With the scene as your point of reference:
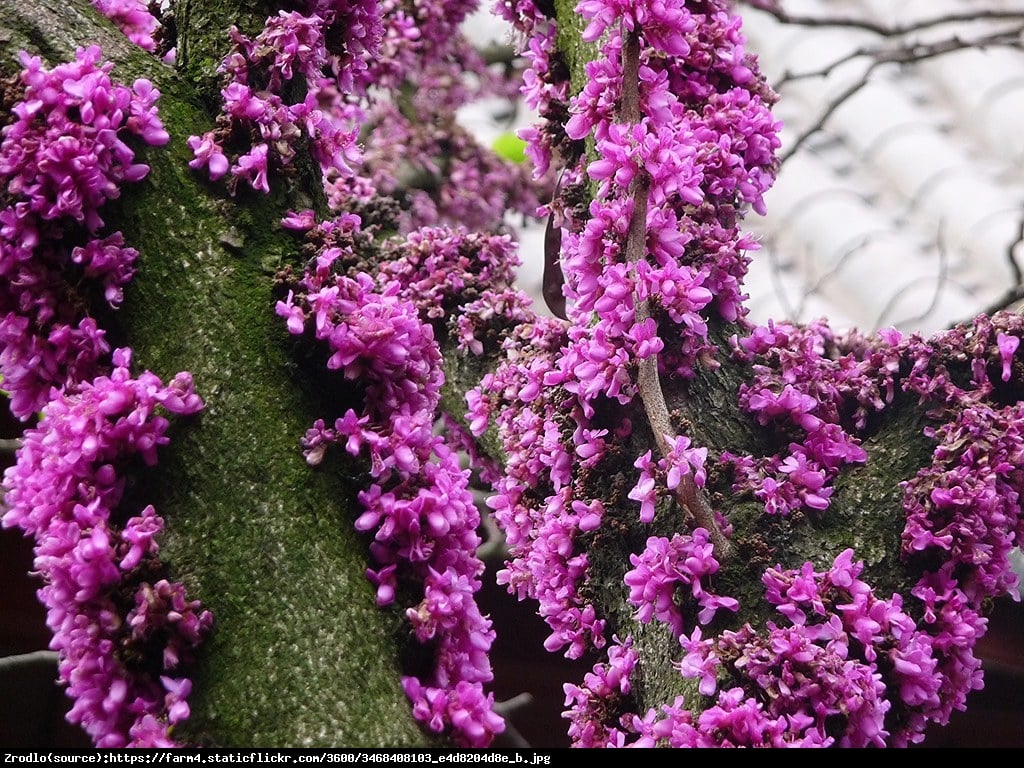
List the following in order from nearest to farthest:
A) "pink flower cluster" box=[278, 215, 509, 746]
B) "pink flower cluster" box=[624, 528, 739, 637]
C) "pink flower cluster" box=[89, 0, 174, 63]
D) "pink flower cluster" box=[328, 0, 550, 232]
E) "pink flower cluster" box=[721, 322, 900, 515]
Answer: "pink flower cluster" box=[278, 215, 509, 746]
"pink flower cluster" box=[624, 528, 739, 637]
"pink flower cluster" box=[721, 322, 900, 515]
"pink flower cluster" box=[89, 0, 174, 63]
"pink flower cluster" box=[328, 0, 550, 232]

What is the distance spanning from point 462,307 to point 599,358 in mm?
501

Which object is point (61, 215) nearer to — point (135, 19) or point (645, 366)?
point (135, 19)

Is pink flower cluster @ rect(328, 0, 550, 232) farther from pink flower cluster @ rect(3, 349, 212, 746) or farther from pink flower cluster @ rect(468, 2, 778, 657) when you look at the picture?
pink flower cluster @ rect(3, 349, 212, 746)

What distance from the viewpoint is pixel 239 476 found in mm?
1509

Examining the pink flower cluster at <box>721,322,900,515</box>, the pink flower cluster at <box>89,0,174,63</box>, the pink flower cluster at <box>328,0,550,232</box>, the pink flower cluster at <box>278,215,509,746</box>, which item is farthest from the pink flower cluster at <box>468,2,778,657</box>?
the pink flower cluster at <box>328,0,550,232</box>

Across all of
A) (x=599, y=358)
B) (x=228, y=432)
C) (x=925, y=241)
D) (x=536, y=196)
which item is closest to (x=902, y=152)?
(x=925, y=241)

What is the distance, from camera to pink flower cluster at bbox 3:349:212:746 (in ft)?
4.58

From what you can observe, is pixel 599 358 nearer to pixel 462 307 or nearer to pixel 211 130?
pixel 462 307

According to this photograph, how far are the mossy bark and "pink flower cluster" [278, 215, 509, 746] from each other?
43mm

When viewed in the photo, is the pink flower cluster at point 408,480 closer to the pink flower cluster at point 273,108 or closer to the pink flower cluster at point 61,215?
→ the pink flower cluster at point 273,108

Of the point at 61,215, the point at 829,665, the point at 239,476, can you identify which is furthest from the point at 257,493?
the point at 829,665

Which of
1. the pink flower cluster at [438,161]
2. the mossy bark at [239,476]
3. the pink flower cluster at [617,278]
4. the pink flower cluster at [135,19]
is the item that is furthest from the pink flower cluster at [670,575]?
the pink flower cluster at [438,161]

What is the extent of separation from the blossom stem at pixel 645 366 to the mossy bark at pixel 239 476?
50 cm

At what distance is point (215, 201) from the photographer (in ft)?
5.40
